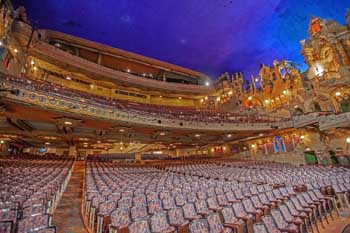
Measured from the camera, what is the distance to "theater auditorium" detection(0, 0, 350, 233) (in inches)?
155

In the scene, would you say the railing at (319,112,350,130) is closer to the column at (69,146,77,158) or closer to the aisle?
the aisle

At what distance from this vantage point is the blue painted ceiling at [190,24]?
2277 centimetres

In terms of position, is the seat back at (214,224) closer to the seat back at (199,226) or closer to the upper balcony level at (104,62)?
the seat back at (199,226)

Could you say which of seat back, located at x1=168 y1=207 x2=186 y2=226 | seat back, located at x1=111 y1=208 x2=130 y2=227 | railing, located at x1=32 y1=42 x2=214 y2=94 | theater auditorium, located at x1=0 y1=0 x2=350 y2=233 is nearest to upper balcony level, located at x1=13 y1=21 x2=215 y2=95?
railing, located at x1=32 y1=42 x2=214 y2=94

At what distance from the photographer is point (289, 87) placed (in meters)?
21.8

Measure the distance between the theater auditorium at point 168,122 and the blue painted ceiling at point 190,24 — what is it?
0.64ft

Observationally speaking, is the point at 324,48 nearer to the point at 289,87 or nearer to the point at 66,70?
the point at 289,87

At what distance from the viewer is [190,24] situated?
2691 centimetres

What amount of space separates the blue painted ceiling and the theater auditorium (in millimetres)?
196

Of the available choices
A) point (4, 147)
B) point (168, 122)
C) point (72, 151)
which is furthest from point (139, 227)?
point (72, 151)

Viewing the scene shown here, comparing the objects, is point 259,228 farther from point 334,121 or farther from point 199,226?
point 334,121

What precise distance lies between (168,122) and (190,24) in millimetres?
19806

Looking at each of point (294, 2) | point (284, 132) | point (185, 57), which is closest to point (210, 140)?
point (284, 132)

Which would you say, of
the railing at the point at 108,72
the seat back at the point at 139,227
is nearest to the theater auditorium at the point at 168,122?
the seat back at the point at 139,227
